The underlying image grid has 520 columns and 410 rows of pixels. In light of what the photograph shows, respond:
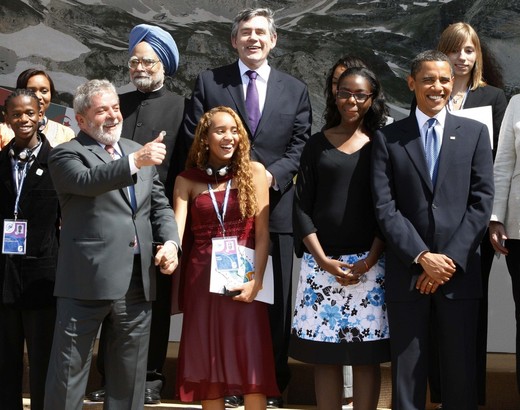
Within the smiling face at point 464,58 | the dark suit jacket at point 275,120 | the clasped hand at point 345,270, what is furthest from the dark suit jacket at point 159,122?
the smiling face at point 464,58

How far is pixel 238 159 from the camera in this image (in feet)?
16.8

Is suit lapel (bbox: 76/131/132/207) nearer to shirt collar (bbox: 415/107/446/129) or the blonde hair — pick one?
shirt collar (bbox: 415/107/446/129)

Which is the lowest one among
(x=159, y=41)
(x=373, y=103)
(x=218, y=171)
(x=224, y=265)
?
(x=224, y=265)

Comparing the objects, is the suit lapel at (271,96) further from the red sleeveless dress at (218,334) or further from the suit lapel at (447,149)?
the suit lapel at (447,149)

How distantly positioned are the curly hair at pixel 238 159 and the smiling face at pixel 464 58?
113 cm

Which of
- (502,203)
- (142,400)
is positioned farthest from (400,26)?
(142,400)

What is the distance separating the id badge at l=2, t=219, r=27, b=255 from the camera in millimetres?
5227

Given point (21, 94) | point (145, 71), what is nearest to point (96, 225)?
point (21, 94)

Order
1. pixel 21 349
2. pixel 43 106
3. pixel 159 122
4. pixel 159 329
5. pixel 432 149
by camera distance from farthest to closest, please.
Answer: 1. pixel 43 106
2. pixel 159 122
3. pixel 159 329
4. pixel 21 349
5. pixel 432 149

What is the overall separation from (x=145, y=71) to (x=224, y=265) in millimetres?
1240

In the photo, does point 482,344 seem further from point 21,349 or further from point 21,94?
point 21,94

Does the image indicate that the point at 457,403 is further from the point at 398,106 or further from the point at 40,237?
the point at 398,106

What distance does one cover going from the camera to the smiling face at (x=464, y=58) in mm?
5305

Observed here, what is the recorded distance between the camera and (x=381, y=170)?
482 centimetres
